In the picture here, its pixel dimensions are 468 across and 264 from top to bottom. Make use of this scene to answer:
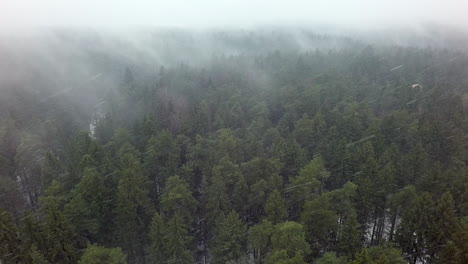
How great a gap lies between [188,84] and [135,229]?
47015mm

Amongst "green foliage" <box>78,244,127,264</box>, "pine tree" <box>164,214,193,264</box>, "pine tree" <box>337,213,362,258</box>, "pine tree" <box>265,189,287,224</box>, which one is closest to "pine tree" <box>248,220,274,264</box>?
"pine tree" <box>265,189,287,224</box>

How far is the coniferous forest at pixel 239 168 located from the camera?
2955 centimetres

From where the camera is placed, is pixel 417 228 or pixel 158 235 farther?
pixel 158 235

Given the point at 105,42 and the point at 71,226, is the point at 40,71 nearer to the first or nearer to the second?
the point at 105,42

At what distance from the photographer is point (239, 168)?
4069 cm

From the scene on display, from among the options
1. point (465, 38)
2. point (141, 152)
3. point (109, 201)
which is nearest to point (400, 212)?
point (109, 201)

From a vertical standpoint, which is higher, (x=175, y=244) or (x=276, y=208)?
(x=276, y=208)

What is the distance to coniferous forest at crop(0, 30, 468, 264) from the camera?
29547mm

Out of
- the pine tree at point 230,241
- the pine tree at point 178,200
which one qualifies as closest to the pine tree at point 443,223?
the pine tree at point 230,241

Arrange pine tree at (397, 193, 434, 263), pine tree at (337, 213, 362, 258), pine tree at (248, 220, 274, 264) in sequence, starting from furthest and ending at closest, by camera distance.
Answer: pine tree at (248, 220, 274, 264)
pine tree at (397, 193, 434, 263)
pine tree at (337, 213, 362, 258)

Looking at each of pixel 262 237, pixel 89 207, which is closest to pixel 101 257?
pixel 89 207

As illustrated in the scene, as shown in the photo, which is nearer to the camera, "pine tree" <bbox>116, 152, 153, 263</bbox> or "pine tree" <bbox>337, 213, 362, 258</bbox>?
"pine tree" <bbox>337, 213, 362, 258</bbox>

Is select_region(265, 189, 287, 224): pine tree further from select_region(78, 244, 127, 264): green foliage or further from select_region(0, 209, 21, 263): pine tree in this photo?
select_region(0, 209, 21, 263): pine tree

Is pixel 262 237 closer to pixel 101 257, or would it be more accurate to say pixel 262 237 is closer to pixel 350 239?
pixel 350 239
